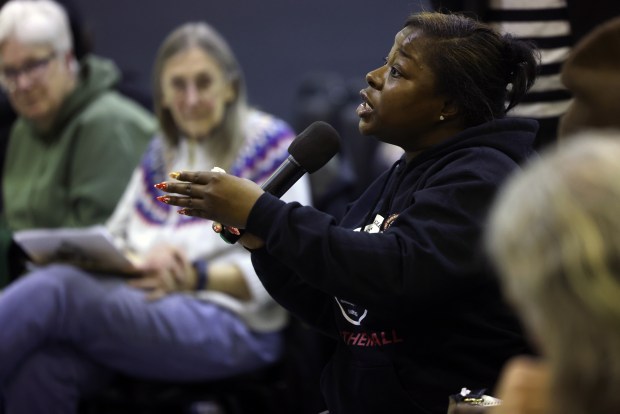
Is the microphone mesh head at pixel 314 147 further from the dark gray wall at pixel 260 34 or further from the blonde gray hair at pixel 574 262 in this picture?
the dark gray wall at pixel 260 34

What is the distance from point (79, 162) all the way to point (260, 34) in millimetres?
2576

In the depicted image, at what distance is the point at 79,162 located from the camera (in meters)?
3.20

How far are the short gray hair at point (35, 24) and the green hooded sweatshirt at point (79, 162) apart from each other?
0.16 meters

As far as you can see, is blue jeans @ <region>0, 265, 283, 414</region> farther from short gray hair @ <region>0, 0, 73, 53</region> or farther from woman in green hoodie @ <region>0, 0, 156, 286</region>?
short gray hair @ <region>0, 0, 73, 53</region>

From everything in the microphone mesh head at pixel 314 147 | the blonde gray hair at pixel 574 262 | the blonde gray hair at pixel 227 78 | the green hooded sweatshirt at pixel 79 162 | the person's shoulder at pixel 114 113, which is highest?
the blonde gray hair at pixel 574 262

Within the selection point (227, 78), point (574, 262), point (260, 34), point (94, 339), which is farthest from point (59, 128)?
point (574, 262)

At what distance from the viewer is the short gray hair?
3.27 metres

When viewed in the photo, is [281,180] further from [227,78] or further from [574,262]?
[227,78]

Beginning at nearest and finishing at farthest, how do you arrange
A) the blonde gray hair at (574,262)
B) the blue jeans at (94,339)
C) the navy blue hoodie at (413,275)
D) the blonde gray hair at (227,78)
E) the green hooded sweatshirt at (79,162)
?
the blonde gray hair at (574,262), the navy blue hoodie at (413,275), the blue jeans at (94,339), the blonde gray hair at (227,78), the green hooded sweatshirt at (79,162)

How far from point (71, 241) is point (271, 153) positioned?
23.2 inches

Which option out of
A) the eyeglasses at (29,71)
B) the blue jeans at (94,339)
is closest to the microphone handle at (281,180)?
the blue jeans at (94,339)

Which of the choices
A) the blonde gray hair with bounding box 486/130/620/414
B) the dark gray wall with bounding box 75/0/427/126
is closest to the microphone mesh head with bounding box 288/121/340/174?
the blonde gray hair with bounding box 486/130/620/414

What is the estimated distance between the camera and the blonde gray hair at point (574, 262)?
0.83 meters

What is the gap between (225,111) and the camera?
3.02 m
